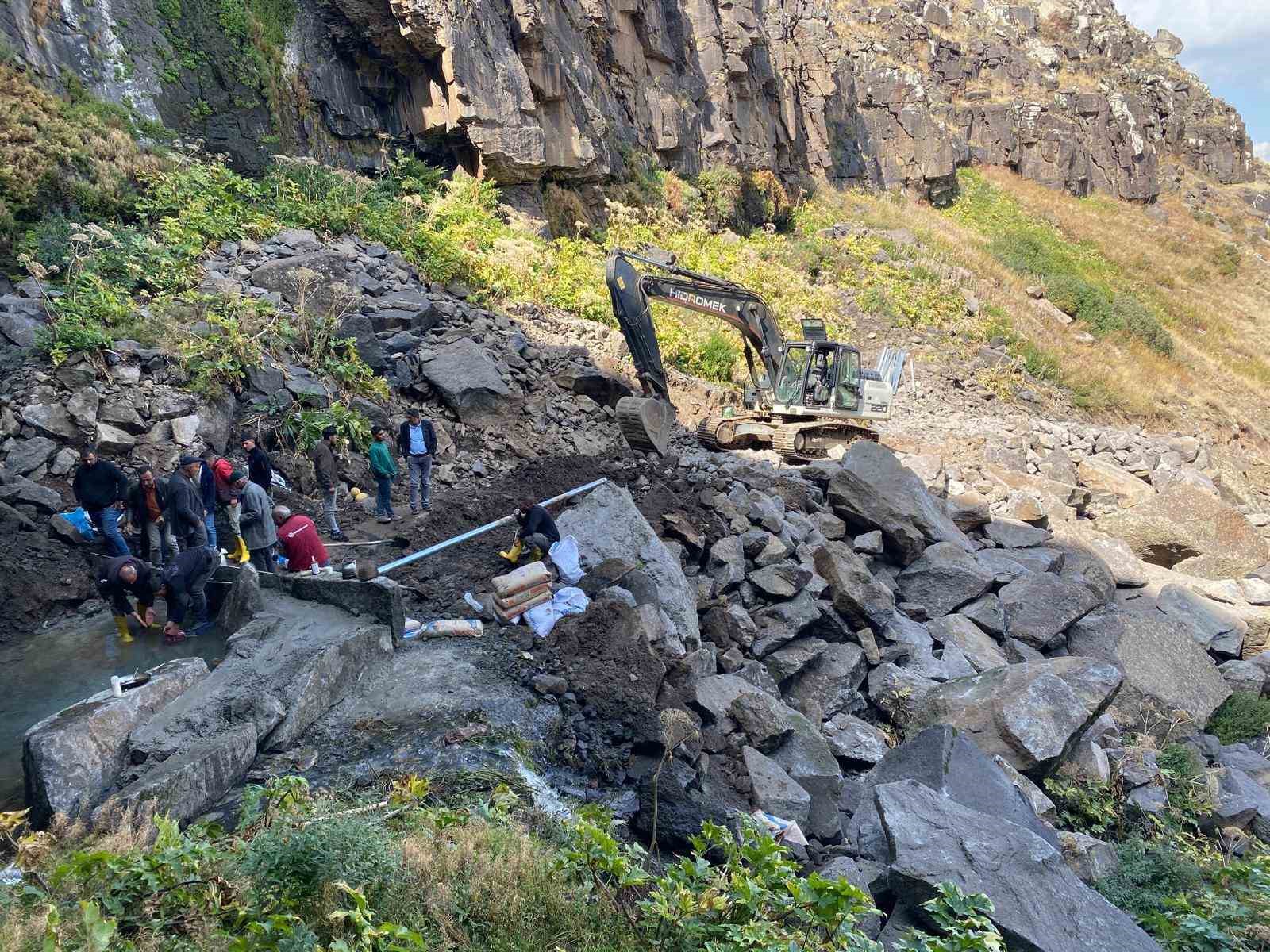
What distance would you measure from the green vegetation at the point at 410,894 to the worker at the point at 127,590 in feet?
10.4

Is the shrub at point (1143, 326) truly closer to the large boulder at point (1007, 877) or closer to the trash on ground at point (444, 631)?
the large boulder at point (1007, 877)

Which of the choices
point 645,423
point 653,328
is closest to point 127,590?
point 645,423

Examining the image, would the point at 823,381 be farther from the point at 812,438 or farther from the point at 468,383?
the point at 468,383

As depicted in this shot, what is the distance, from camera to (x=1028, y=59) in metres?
44.2

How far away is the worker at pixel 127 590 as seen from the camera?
22.6 ft

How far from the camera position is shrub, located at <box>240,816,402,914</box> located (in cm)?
341

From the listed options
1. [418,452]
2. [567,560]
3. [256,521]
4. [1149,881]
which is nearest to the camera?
[1149,881]

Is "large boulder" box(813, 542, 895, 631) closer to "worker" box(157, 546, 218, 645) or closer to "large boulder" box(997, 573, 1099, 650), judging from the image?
"large boulder" box(997, 573, 1099, 650)

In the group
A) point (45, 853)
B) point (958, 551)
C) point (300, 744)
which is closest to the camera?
point (45, 853)

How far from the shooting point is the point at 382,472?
31.6ft

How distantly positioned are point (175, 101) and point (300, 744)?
51.4ft

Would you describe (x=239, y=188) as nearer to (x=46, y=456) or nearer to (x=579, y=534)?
(x=46, y=456)

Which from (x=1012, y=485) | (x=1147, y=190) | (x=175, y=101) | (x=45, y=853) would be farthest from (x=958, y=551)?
(x=1147, y=190)

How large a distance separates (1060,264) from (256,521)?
105ft
